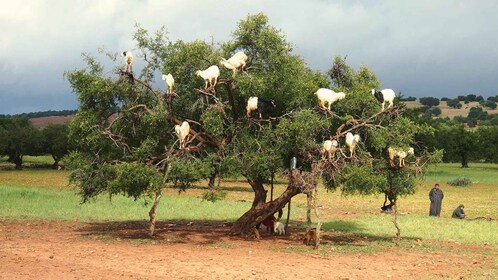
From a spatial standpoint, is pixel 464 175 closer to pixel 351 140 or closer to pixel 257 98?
pixel 351 140

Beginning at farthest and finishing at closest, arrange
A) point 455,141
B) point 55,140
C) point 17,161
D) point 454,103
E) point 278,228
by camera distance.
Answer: point 454,103 → point 455,141 → point 17,161 → point 55,140 → point 278,228

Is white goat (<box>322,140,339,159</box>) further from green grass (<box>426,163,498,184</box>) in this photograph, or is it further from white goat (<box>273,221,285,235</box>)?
green grass (<box>426,163,498,184</box>)

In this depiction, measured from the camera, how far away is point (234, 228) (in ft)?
69.6

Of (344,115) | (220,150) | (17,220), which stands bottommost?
(17,220)

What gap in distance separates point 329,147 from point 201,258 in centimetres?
467

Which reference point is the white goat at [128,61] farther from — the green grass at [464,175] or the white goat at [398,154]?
the green grass at [464,175]

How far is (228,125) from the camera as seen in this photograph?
19906 mm

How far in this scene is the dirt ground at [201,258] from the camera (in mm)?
14172

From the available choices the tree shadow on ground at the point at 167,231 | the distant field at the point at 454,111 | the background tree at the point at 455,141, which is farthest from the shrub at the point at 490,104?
the tree shadow on ground at the point at 167,231

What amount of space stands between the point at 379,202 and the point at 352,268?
25729 mm

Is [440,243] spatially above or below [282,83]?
below

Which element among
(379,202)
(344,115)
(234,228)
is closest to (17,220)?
(234,228)

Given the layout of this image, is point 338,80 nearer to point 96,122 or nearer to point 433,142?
point 96,122

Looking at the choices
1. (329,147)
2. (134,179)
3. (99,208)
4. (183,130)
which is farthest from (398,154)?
(99,208)
